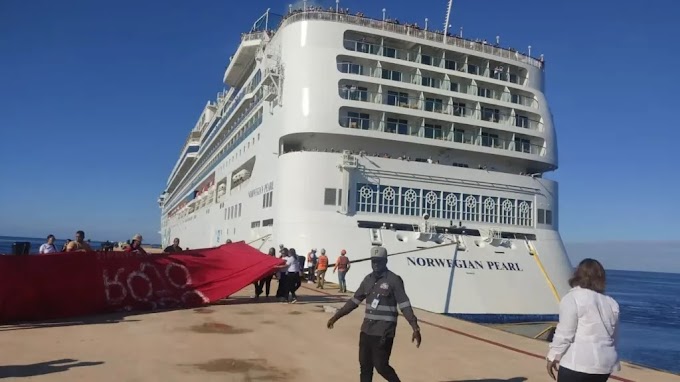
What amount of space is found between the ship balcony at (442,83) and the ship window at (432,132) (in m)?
1.45

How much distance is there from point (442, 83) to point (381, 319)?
61.8 ft

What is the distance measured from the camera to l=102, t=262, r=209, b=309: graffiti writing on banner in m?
11.3

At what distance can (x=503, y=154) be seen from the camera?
22781 mm

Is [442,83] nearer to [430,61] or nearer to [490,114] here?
[430,61]

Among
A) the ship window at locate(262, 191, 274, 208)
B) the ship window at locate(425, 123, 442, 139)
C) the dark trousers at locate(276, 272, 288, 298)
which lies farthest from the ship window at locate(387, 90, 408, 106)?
the dark trousers at locate(276, 272, 288, 298)

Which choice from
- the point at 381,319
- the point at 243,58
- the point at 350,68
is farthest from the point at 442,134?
the point at 381,319

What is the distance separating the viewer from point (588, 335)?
3.74m

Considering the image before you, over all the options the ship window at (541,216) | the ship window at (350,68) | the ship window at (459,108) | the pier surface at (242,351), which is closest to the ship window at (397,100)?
the ship window at (350,68)

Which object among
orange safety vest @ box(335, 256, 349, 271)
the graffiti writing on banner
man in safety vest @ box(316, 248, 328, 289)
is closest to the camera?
the graffiti writing on banner

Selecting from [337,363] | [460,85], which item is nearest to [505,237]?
[460,85]

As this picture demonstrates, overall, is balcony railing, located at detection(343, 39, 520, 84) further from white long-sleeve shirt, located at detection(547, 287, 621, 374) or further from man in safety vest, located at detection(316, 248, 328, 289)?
white long-sleeve shirt, located at detection(547, 287, 621, 374)

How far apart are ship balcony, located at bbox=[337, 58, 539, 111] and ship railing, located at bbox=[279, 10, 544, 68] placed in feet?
5.36

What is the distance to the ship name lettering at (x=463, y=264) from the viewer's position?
1920cm

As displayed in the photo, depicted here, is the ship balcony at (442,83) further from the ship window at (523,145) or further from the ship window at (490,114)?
the ship window at (523,145)
